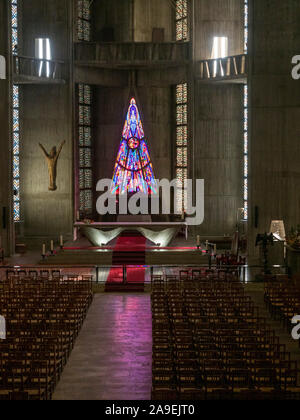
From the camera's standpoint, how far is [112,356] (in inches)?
528

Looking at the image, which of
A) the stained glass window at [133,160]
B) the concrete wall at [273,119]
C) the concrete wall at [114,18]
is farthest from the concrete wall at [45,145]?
the concrete wall at [273,119]

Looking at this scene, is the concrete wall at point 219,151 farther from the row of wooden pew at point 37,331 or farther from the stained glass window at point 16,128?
the row of wooden pew at point 37,331

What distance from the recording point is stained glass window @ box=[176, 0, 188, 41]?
102 ft

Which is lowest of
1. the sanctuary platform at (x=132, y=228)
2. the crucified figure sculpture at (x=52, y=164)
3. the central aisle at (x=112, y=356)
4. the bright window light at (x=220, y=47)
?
the central aisle at (x=112, y=356)

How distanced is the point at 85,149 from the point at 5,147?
5.64 m

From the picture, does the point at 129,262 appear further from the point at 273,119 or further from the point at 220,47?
the point at 220,47

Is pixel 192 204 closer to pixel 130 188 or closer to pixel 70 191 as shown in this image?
pixel 130 188

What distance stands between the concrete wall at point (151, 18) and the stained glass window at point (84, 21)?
7.59 feet

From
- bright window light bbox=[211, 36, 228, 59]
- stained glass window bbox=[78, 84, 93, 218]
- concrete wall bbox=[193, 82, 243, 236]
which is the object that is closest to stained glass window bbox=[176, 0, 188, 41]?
bright window light bbox=[211, 36, 228, 59]

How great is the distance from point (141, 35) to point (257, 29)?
301 inches

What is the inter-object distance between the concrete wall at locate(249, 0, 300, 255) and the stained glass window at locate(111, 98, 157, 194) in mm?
6813

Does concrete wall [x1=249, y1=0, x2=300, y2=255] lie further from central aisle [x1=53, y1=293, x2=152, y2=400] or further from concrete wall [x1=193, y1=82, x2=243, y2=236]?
central aisle [x1=53, y1=293, x2=152, y2=400]

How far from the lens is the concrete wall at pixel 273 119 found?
996 inches

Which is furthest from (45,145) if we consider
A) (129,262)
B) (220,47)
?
(220,47)
